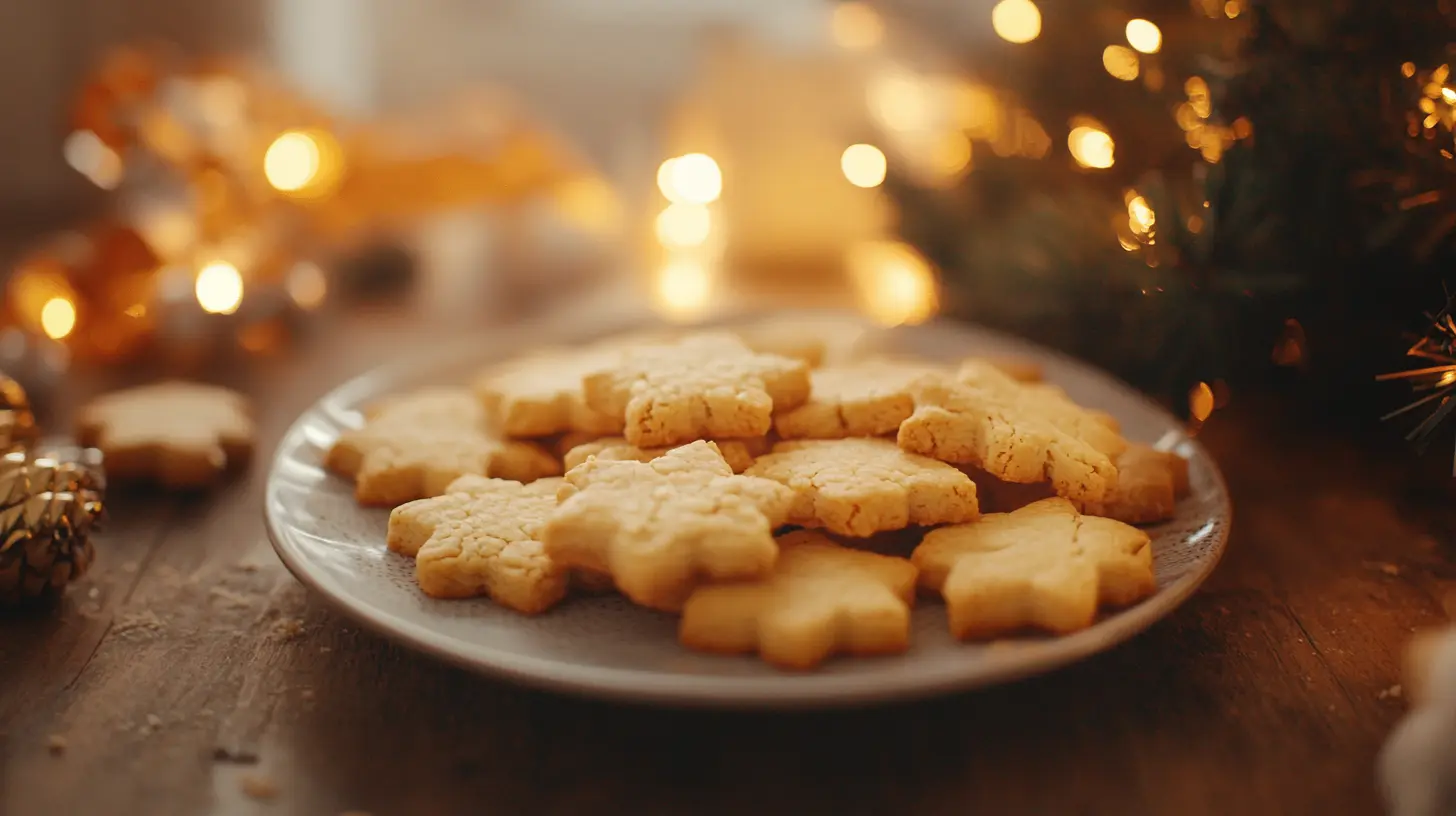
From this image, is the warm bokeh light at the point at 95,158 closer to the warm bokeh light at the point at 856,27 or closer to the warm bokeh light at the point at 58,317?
the warm bokeh light at the point at 58,317

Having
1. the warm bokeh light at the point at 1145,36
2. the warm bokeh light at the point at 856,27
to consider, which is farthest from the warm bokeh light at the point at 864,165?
the warm bokeh light at the point at 1145,36

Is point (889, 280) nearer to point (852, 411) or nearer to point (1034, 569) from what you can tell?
point (852, 411)

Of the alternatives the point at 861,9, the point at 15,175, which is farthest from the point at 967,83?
the point at 15,175

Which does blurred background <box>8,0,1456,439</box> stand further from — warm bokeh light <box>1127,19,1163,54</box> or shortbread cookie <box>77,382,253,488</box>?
shortbread cookie <box>77,382,253,488</box>

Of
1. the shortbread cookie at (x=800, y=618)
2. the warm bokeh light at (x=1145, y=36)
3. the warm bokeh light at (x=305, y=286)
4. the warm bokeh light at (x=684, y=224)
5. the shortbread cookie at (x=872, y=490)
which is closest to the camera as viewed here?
the shortbread cookie at (x=800, y=618)

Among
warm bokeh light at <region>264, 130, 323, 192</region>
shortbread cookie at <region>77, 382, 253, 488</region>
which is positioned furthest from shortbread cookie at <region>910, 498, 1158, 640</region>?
warm bokeh light at <region>264, 130, 323, 192</region>

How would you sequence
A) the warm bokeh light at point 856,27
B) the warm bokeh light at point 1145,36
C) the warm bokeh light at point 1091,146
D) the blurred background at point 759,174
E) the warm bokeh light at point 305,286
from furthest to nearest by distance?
the warm bokeh light at point 856,27 < the warm bokeh light at point 305,286 < the warm bokeh light at point 1091,146 < the warm bokeh light at point 1145,36 < the blurred background at point 759,174
